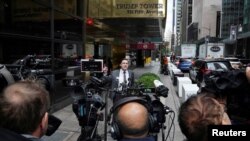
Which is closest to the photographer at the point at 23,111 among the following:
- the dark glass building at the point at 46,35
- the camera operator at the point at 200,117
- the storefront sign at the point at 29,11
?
the camera operator at the point at 200,117

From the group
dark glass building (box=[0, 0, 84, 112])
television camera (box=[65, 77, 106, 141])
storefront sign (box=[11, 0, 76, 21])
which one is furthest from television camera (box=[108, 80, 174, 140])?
storefront sign (box=[11, 0, 76, 21])

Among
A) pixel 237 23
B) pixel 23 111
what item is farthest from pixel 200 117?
pixel 237 23

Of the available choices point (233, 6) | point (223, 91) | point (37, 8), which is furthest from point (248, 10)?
point (223, 91)

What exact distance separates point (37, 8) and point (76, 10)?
465 cm

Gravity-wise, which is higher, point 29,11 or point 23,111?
point 29,11

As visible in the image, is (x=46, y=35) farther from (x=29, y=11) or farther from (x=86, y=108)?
(x=86, y=108)

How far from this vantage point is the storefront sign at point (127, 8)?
16.4 m

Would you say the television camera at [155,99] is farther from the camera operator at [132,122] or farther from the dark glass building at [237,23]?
the dark glass building at [237,23]

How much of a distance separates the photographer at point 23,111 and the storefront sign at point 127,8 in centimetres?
1442

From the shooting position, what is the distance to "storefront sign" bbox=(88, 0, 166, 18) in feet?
53.9

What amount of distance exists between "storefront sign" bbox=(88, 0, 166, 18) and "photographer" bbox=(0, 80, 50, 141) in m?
14.4

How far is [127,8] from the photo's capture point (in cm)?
1703

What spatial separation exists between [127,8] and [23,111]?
15.2 m

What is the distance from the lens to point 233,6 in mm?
96375
